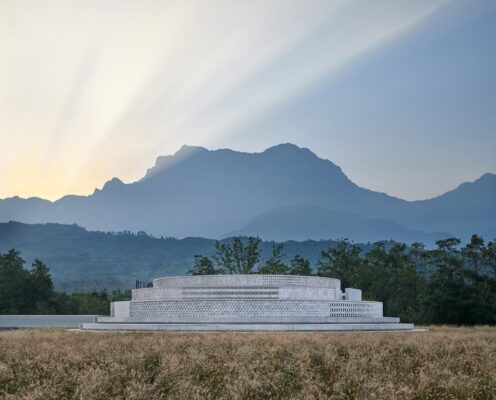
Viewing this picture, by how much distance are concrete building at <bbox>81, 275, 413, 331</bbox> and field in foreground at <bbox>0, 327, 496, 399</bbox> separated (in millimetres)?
11023

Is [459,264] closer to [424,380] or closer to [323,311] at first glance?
[323,311]

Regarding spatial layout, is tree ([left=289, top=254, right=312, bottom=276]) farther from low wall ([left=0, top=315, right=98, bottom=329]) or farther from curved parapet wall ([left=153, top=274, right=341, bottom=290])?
curved parapet wall ([left=153, top=274, right=341, bottom=290])

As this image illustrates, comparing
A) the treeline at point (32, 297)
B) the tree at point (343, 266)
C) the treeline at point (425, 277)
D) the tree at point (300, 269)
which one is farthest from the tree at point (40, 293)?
the tree at point (343, 266)

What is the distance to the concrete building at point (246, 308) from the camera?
25906 millimetres

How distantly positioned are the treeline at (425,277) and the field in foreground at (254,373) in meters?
24.2

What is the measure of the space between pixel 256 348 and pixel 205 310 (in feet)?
49.0

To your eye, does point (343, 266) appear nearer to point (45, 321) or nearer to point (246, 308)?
point (45, 321)

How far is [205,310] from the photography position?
28.5 meters

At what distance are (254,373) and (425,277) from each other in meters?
51.0

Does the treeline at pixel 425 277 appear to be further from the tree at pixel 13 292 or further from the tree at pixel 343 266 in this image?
the tree at pixel 13 292

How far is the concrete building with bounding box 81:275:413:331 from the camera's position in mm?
25906

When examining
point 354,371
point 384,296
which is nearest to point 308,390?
point 354,371

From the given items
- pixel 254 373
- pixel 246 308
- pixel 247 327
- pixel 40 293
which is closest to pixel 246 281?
pixel 246 308

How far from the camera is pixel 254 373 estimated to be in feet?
31.2
